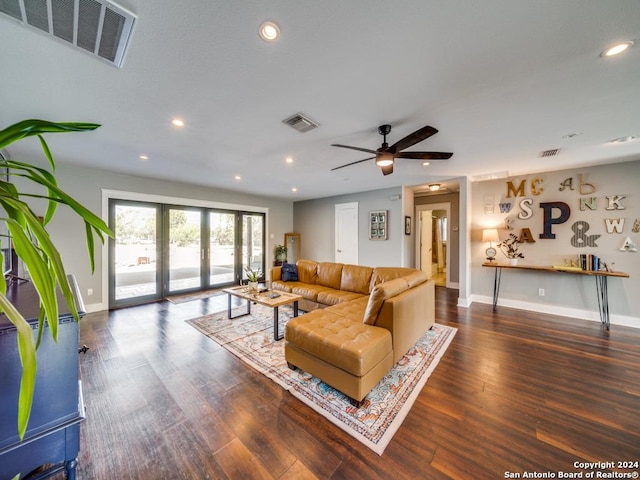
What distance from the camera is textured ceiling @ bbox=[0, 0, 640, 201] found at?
4.26ft

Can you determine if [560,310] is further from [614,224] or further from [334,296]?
[334,296]

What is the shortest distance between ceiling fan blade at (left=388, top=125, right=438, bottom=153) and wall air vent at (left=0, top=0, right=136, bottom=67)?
6.94 ft

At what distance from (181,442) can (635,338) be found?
5327 millimetres

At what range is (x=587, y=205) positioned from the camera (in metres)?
3.83

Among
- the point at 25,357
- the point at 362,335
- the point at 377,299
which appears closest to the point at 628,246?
the point at 377,299

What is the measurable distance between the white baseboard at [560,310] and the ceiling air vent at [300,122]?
13.8ft

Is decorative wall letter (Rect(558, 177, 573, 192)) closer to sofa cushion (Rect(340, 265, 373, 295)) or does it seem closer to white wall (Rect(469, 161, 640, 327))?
white wall (Rect(469, 161, 640, 327))

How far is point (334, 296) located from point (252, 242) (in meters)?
3.85

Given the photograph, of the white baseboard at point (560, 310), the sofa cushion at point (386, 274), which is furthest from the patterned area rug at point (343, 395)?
the white baseboard at point (560, 310)

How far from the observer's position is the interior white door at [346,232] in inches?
250

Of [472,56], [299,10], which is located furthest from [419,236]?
[299,10]

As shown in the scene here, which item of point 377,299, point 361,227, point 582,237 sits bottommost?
point 377,299

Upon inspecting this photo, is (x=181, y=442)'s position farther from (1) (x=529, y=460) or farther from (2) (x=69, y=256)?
(2) (x=69, y=256)

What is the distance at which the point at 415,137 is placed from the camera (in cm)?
225
